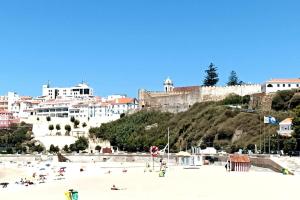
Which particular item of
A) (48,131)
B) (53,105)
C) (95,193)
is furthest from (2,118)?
(95,193)

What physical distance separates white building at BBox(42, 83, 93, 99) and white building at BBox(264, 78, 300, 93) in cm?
6933

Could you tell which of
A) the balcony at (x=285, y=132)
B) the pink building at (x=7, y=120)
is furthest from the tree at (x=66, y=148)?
the balcony at (x=285, y=132)

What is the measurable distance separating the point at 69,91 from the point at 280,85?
7966cm

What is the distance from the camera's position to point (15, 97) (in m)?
143

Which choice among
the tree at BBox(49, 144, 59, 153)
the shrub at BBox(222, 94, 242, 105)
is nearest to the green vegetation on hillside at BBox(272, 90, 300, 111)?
the shrub at BBox(222, 94, 242, 105)

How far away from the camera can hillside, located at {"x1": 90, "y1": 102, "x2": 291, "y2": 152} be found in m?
64.2

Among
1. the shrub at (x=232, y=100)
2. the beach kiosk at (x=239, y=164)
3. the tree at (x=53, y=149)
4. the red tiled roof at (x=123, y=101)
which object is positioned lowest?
the beach kiosk at (x=239, y=164)

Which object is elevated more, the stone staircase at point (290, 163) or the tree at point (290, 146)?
the tree at point (290, 146)

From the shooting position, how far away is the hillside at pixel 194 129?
64181 millimetres

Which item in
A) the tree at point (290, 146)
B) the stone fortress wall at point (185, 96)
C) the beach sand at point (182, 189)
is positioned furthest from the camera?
the stone fortress wall at point (185, 96)

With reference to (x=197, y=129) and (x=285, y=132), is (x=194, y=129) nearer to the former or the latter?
(x=197, y=129)

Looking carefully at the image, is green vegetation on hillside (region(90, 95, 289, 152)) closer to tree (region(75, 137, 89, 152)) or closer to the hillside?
the hillside

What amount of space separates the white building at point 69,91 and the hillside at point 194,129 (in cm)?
4956

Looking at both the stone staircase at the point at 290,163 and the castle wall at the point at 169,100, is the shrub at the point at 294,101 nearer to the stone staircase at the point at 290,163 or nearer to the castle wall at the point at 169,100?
the castle wall at the point at 169,100
